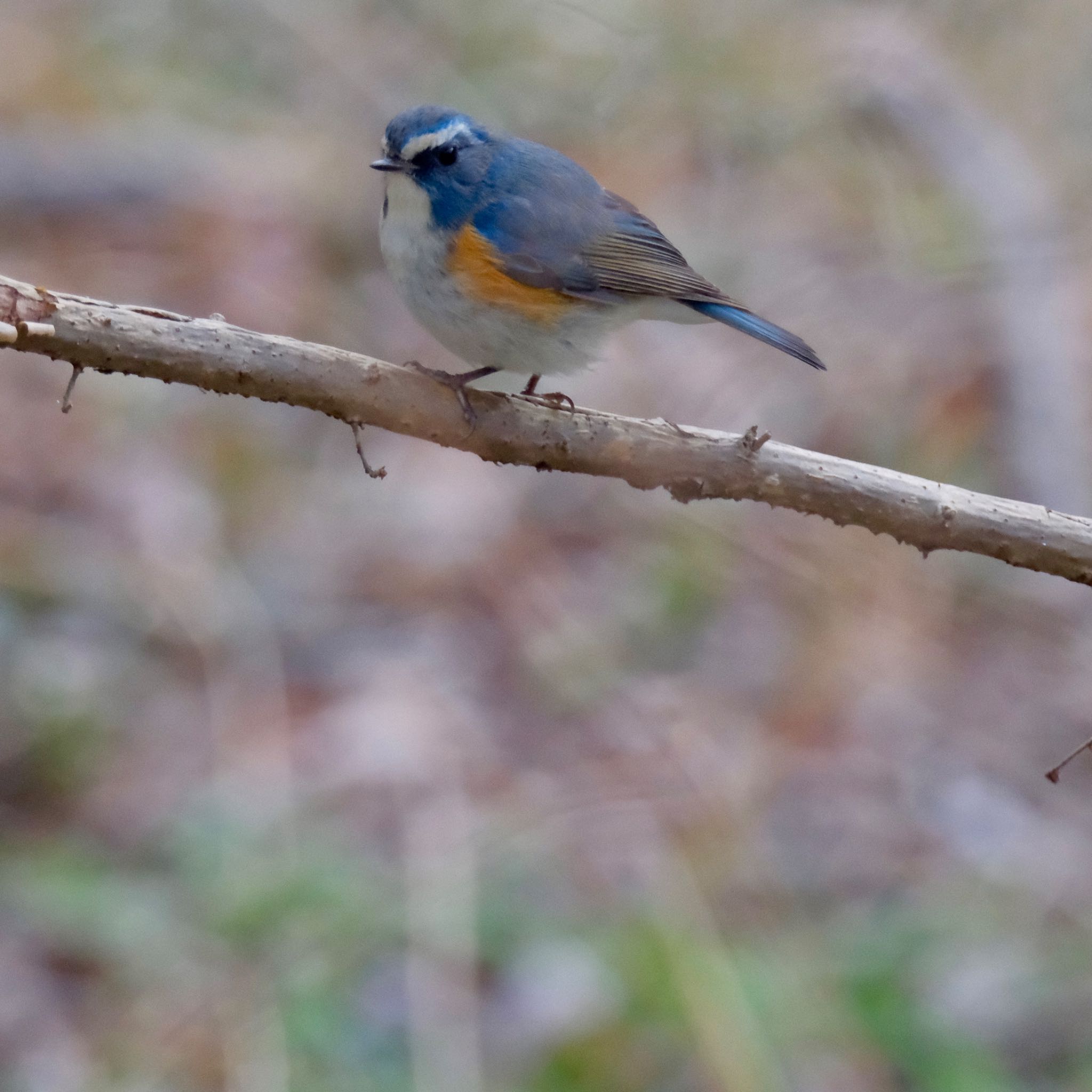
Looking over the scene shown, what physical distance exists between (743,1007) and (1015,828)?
211 cm

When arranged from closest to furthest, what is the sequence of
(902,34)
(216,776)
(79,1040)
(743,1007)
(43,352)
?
(43,352), (743,1007), (79,1040), (216,776), (902,34)

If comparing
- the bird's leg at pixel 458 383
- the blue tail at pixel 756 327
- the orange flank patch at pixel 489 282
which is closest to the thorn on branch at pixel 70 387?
the bird's leg at pixel 458 383

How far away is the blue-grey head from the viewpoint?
3.57 m

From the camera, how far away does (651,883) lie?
15.1ft

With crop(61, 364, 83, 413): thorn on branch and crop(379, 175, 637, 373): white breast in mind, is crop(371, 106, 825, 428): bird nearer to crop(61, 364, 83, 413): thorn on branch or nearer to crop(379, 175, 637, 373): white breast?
crop(379, 175, 637, 373): white breast

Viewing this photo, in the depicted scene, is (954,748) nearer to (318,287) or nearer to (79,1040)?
(79,1040)

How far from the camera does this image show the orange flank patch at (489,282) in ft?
11.2

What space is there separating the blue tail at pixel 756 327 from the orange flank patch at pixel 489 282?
1.66ft

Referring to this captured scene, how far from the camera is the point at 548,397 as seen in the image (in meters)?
3.36

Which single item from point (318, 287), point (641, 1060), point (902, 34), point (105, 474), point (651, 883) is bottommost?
point (641, 1060)

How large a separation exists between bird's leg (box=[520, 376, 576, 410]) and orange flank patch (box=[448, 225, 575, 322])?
0.22 m

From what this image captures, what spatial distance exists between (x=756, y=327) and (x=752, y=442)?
1.05 metres

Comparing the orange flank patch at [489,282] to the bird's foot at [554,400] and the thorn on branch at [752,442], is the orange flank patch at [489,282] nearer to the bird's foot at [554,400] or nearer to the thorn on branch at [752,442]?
the bird's foot at [554,400]

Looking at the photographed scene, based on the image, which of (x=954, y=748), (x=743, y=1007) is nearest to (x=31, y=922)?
(x=743, y=1007)
